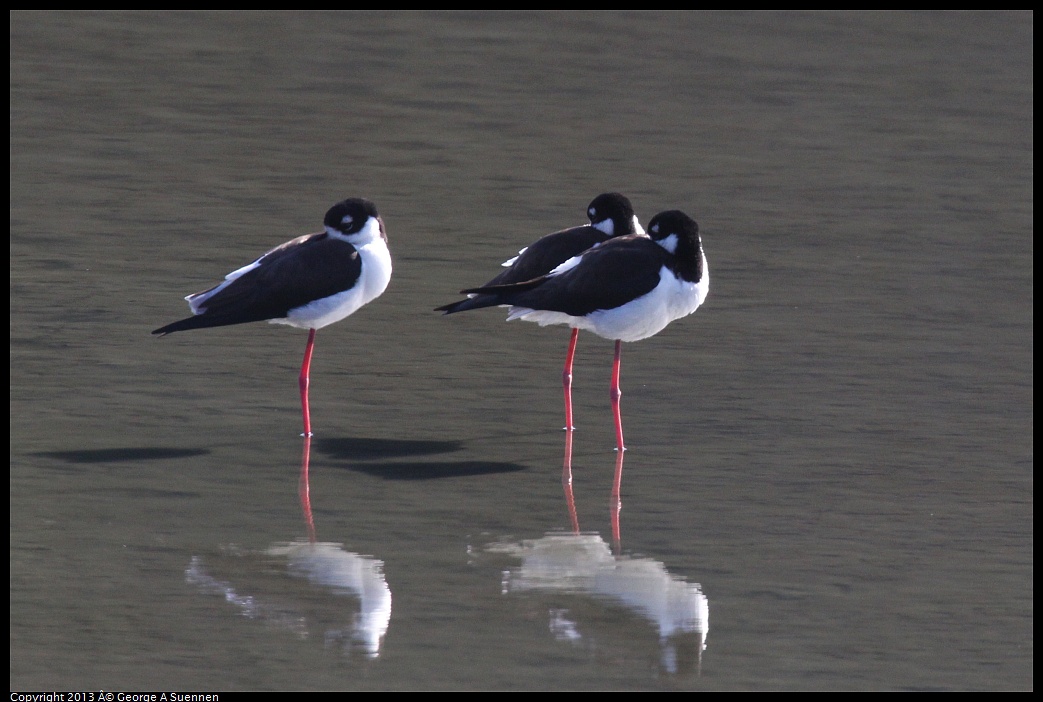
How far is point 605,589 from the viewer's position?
25.7ft

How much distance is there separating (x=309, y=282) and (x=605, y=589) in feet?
10.4

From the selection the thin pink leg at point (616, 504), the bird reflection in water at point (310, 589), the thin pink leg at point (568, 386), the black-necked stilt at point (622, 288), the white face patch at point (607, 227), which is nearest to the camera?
the bird reflection in water at point (310, 589)

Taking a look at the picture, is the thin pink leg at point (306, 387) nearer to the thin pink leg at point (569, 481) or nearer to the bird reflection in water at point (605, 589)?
the thin pink leg at point (569, 481)

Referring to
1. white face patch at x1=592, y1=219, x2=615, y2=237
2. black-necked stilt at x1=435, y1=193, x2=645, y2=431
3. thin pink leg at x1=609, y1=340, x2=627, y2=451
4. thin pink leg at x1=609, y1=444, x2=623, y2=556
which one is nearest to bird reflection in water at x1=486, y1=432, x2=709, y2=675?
thin pink leg at x1=609, y1=444, x2=623, y2=556

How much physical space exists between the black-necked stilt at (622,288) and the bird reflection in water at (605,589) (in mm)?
1762

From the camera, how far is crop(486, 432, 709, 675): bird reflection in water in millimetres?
Result: 7293

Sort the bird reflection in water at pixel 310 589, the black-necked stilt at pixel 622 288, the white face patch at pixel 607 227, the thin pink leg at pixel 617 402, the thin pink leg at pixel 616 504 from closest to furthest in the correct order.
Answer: the bird reflection in water at pixel 310 589
the thin pink leg at pixel 616 504
the thin pink leg at pixel 617 402
the black-necked stilt at pixel 622 288
the white face patch at pixel 607 227

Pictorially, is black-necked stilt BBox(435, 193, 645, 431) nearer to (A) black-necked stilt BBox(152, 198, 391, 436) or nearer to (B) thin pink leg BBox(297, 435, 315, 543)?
(A) black-necked stilt BBox(152, 198, 391, 436)

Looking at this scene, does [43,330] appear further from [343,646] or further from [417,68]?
[417,68]

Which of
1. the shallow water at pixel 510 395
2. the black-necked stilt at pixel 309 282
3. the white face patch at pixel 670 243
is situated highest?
the white face patch at pixel 670 243

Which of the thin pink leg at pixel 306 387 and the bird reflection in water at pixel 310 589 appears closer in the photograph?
the bird reflection in water at pixel 310 589

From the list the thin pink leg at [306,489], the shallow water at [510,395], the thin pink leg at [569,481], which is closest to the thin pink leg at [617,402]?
the shallow water at [510,395]

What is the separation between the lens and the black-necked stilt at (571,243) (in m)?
Result: 10.7

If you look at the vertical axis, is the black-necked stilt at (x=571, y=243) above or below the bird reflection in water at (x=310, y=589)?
above
